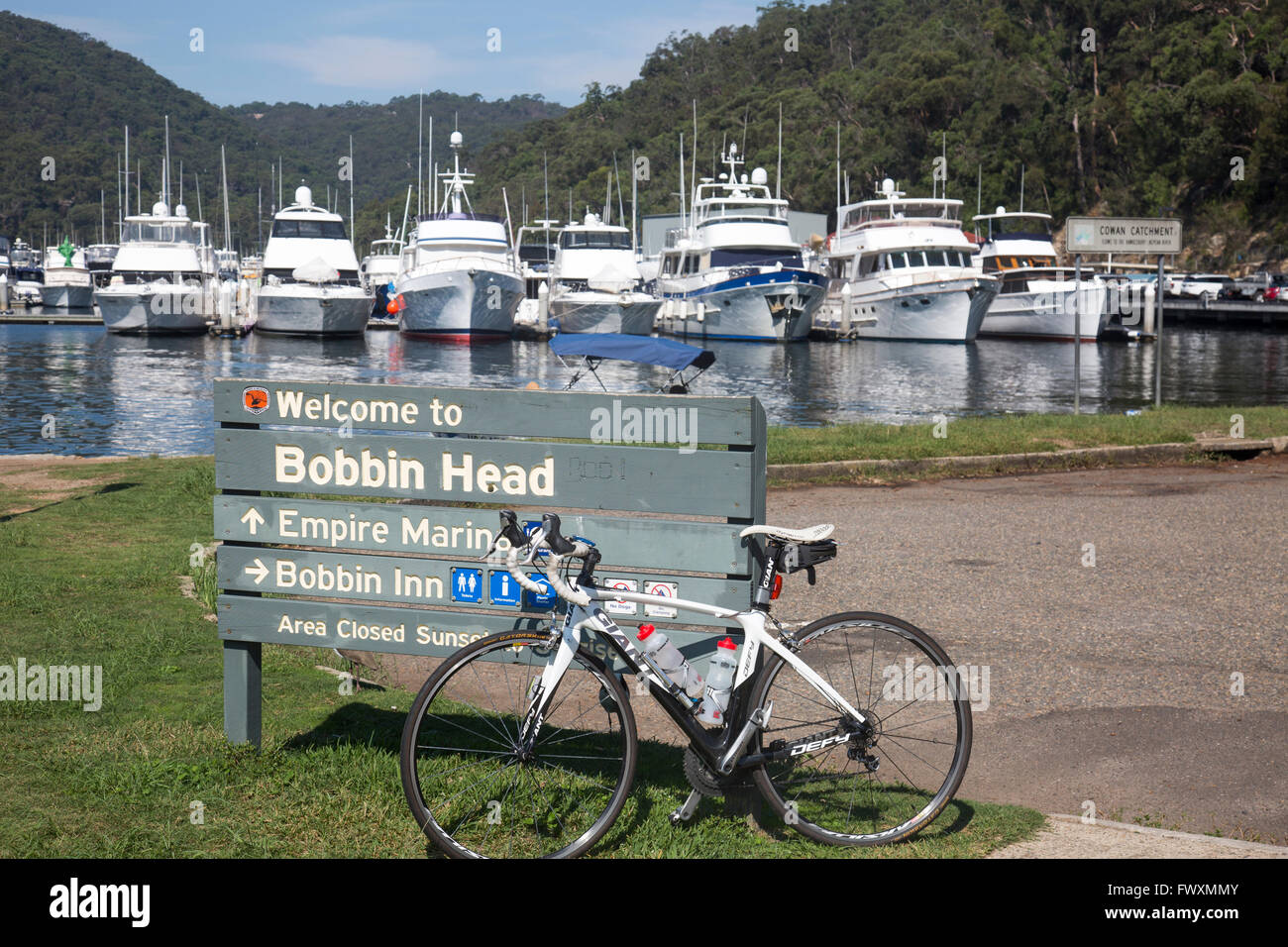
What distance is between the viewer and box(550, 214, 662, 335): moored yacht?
188ft

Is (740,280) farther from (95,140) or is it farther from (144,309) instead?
(95,140)

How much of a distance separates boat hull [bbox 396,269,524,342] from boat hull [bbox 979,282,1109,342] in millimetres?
22048

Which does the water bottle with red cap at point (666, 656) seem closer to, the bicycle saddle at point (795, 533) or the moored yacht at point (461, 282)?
the bicycle saddle at point (795, 533)

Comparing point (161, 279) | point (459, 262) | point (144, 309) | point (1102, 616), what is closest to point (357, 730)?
point (1102, 616)

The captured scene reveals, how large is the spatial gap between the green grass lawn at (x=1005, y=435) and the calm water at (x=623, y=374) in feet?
30.0

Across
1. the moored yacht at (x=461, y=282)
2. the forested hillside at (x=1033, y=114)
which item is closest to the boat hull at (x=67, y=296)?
the moored yacht at (x=461, y=282)

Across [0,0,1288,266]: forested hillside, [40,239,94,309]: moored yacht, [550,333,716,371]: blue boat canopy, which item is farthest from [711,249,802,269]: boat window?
[550,333,716,371]: blue boat canopy

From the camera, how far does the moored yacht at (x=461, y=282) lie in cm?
5853

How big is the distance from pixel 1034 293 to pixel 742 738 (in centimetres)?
5865

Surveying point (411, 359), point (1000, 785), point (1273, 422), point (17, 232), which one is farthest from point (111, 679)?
point (17, 232)

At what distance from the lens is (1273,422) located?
1681 centimetres

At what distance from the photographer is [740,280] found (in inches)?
2231

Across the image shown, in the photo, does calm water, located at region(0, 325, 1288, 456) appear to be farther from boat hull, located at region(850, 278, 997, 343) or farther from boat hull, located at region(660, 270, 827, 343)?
boat hull, located at region(660, 270, 827, 343)

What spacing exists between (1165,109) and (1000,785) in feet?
219
